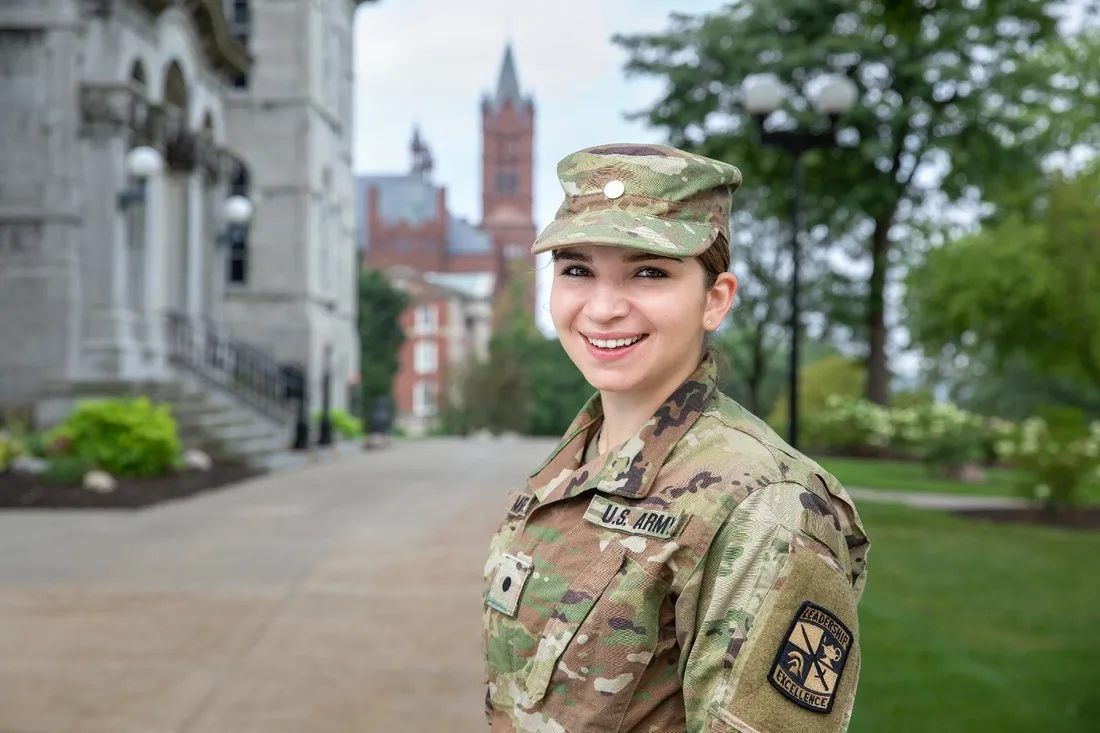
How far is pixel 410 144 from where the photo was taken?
121 metres

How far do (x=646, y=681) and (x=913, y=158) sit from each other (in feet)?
101

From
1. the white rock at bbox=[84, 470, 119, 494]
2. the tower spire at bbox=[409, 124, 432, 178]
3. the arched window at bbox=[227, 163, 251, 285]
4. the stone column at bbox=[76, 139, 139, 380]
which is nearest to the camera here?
the white rock at bbox=[84, 470, 119, 494]

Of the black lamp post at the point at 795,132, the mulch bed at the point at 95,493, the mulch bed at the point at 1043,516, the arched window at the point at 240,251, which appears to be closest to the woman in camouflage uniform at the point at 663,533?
the black lamp post at the point at 795,132

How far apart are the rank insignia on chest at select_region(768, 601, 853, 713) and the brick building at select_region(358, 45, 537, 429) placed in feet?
220

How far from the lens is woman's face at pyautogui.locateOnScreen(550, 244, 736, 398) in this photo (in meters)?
1.83

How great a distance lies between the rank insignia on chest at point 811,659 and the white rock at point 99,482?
46.5ft

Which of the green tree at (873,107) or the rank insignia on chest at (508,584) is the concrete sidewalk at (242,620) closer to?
the rank insignia on chest at (508,584)

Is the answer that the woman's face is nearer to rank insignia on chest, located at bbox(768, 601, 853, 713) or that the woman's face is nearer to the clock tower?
rank insignia on chest, located at bbox(768, 601, 853, 713)

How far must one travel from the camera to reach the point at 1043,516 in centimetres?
1441

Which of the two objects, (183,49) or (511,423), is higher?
(183,49)

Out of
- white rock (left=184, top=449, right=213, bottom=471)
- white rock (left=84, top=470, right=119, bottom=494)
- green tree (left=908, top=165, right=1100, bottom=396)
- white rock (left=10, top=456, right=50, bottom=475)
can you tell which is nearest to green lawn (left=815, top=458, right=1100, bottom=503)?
green tree (left=908, top=165, right=1100, bottom=396)

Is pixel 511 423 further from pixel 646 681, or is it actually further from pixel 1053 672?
pixel 646 681

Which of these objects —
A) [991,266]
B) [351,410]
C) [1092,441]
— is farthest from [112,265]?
[351,410]

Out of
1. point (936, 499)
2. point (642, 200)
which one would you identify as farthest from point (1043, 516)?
point (642, 200)
